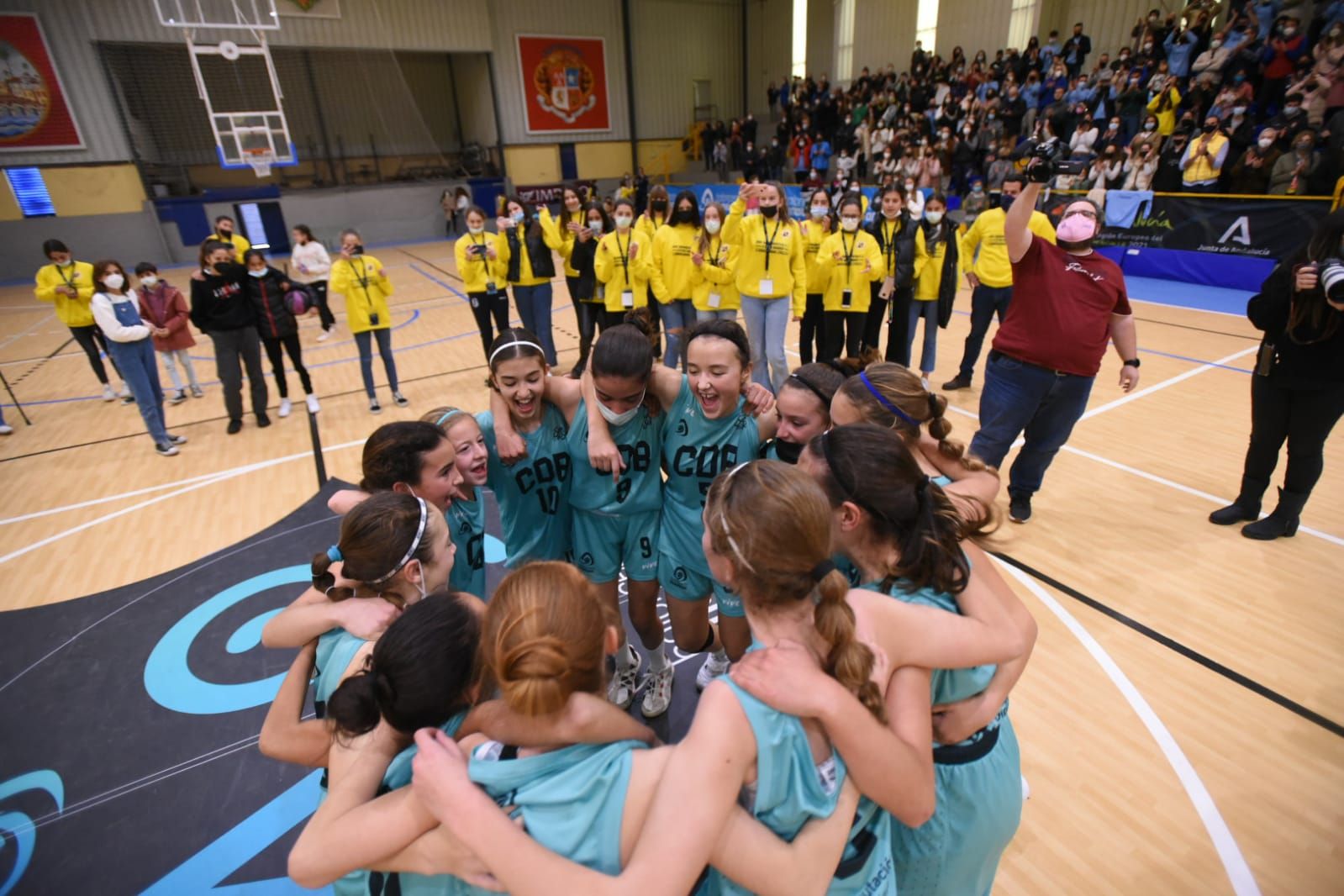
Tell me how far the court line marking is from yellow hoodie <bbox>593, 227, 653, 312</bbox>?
515 cm

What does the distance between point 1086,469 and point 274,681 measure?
5.79 metres

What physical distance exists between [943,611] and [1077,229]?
3216 mm

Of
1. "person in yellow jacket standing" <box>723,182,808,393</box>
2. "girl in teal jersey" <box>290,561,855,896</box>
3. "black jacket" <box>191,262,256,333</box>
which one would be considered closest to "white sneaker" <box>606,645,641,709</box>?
"girl in teal jersey" <box>290,561,855,896</box>

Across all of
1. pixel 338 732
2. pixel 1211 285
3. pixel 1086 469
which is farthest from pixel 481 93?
pixel 338 732

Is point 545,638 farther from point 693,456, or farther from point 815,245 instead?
point 815,245

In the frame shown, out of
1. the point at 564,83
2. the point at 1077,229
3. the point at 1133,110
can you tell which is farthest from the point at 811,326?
the point at 564,83

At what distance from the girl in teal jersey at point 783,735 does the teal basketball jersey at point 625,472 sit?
4.25 feet

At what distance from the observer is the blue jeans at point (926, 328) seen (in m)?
7.00

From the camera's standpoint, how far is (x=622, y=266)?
7.62m

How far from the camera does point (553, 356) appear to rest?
348 inches

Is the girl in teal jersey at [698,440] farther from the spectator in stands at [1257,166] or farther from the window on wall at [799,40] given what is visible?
the window on wall at [799,40]

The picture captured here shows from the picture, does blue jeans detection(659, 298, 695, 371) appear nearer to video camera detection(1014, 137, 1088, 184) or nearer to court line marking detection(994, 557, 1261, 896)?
video camera detection(1014, 137, 1088, 184)

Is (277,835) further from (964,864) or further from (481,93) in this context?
(481,93)

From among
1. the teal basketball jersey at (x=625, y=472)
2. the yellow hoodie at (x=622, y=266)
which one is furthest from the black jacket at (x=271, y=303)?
the teal basketball jersey at (x=625, y=472)
